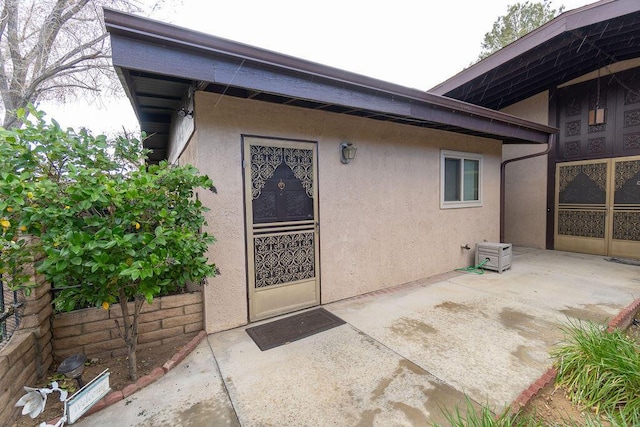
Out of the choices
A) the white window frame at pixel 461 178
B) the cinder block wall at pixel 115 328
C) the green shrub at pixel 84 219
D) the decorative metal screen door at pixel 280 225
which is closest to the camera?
the green shrub at pixel 84 219

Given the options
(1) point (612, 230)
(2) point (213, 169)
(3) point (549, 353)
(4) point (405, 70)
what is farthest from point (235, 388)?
(4) point (405, 70)

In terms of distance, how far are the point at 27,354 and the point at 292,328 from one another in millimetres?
2262

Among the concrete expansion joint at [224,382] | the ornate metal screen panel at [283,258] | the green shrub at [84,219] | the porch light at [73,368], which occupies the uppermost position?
the green shrub at [84,219]

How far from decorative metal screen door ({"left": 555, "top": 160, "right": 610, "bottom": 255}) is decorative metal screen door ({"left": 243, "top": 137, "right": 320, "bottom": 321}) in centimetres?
730

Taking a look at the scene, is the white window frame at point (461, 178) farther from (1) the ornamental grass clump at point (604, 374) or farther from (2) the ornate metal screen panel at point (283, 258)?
(1) the ornamental grass clump at point (604, 374)

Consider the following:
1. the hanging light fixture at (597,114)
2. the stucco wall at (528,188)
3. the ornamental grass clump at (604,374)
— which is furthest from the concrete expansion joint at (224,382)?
the hanging light fixture at (597,114)

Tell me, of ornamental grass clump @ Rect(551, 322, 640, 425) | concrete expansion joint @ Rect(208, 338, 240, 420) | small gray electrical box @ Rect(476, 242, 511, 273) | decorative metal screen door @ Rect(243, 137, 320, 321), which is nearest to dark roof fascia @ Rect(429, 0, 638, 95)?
small gray electrical box @ Rect(476, 242, 511, 273)

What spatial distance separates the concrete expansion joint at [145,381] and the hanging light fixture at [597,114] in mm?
9373

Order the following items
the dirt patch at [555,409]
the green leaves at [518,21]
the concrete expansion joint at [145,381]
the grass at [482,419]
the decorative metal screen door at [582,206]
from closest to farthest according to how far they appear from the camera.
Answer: the grass at [482,419] → the dirt patch at [555,409] → the concrete expansion joint at [145,381] → the decorative metal screen door at [582,206] → the green leaves at [518,21]

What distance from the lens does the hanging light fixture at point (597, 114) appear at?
6715 millimetres

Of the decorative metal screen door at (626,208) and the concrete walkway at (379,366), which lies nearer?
the concrete walkway at (379,366)

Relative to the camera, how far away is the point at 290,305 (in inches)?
150

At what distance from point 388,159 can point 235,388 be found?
3.80m

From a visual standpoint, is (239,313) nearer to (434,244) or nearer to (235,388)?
(235,388)
